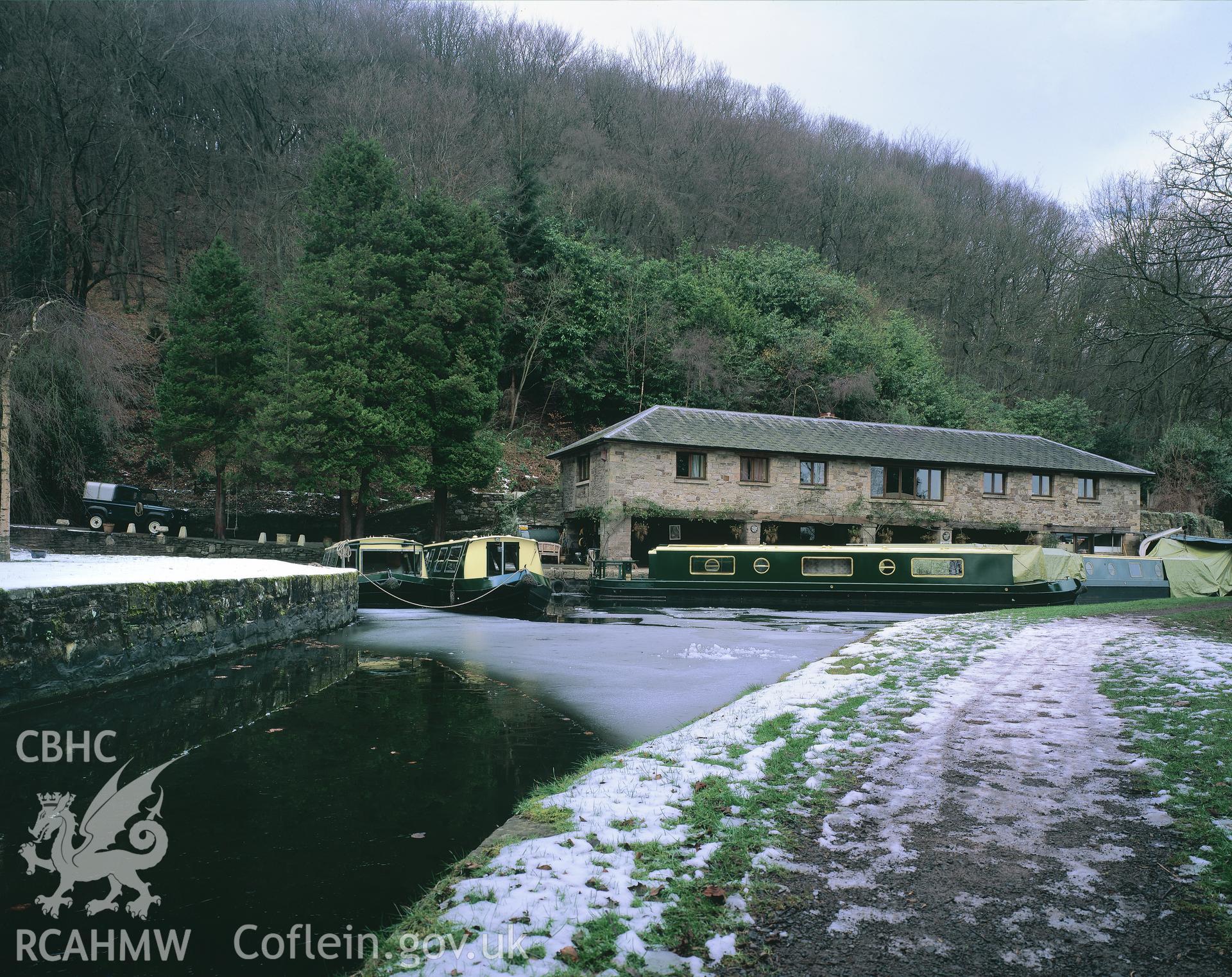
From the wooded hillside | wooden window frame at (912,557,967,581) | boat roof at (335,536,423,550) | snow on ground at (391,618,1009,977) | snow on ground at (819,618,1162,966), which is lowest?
snow on ground at (391,618,1009,977)

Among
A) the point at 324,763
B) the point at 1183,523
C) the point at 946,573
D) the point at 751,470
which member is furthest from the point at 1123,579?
the point at 324,763

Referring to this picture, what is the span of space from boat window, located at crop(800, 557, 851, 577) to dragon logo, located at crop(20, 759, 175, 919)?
2089 centimetres

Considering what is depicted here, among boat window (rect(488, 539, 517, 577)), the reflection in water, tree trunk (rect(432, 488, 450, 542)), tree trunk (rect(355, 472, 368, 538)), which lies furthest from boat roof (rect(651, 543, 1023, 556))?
the reflection in water

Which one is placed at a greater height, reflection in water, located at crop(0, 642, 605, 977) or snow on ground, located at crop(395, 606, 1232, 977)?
snow on ground, located at crop(395, 606, 1232, 977)

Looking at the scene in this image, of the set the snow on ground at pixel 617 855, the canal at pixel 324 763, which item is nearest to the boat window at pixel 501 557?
the canal at pixel 324 763

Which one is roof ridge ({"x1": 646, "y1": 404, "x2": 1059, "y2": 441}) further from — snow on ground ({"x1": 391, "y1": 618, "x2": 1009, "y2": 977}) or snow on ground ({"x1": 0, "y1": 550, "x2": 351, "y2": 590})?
snow on ground ({"x1": 391, "y1": 618, "x2": 1009, "y2": 977})

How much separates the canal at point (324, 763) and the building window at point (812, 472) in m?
19.3

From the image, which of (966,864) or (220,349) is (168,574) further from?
(220,349)

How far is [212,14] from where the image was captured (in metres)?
41.8

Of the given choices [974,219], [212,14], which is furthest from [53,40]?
[974,219]

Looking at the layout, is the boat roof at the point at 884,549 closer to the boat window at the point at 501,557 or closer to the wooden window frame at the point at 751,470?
the boat window at the point at 501,557

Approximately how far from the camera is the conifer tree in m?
29.9

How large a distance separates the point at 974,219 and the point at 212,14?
48.8 m

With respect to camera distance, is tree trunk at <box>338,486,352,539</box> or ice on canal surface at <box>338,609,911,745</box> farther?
tree trunk at <box>338,486,352,539</box>
